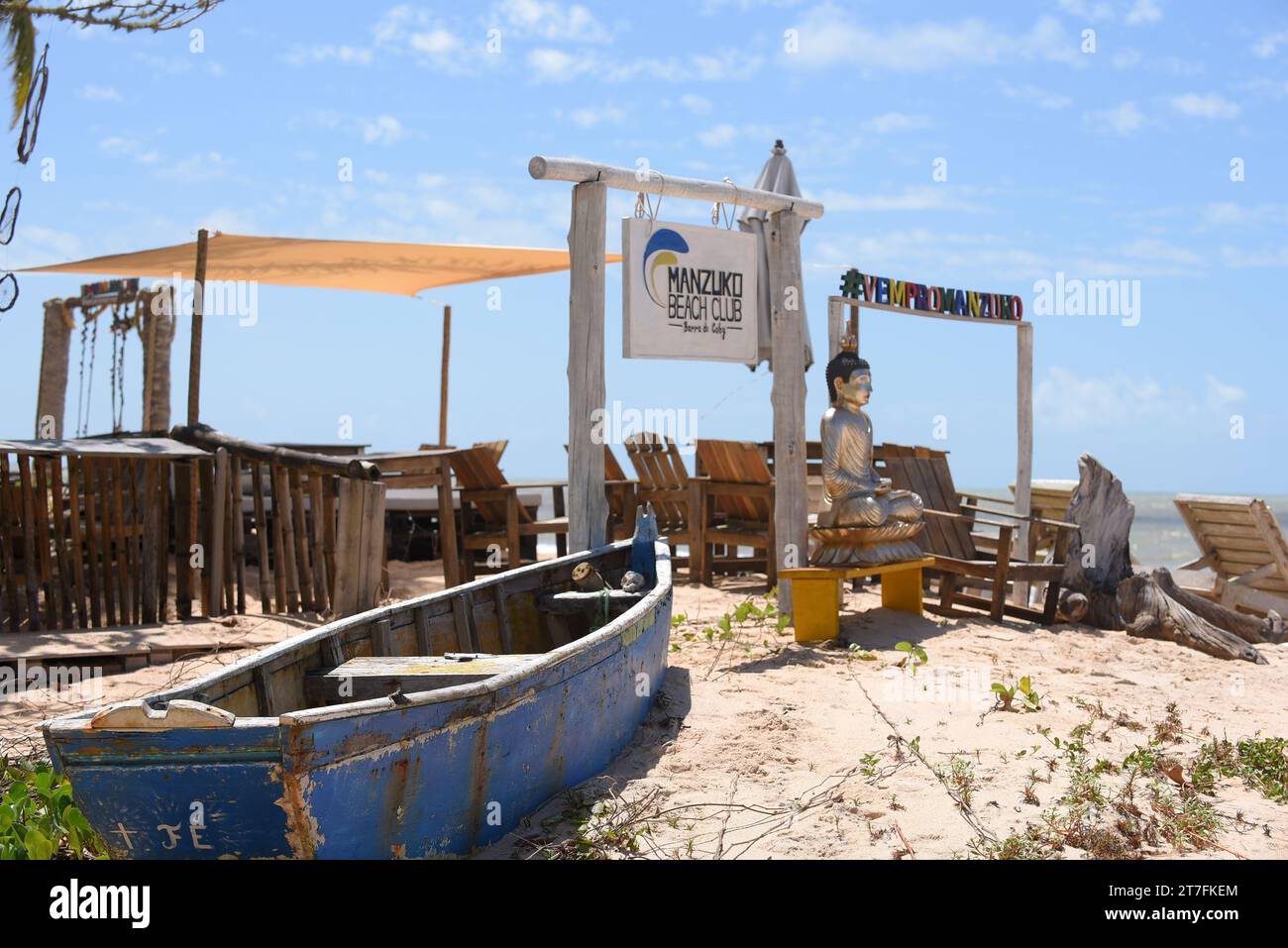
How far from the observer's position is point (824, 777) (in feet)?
15.8

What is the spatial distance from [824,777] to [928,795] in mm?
464

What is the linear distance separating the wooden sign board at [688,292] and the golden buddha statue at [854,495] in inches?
27.5

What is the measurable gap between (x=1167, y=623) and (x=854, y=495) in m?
2.53

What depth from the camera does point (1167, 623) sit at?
8281mm

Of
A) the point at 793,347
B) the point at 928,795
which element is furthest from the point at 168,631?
the point at 928,795

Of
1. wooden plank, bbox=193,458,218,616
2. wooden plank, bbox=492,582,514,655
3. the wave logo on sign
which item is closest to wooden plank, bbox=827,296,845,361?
the wave logo on sign

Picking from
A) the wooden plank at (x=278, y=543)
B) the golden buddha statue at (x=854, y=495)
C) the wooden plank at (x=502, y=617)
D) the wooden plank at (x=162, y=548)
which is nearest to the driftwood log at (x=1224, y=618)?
the golden buddha statue at (x=854, y=495)

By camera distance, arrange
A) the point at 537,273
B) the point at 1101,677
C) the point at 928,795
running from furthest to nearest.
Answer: the point at 537,273
the point at 1101,677
the point at 928,795

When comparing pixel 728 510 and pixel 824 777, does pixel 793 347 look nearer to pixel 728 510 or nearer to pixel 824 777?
pixel 728 510

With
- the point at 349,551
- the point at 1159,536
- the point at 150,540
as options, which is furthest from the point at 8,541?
the point at 1159,536

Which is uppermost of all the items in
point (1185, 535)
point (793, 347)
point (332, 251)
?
point (332, 251)

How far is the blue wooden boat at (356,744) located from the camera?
3252mm

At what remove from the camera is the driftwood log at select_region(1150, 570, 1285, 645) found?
8.67 meters

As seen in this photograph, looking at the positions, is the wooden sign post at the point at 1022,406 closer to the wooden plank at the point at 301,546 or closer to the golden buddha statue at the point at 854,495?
the golden buddha statue at the point at 854,495
